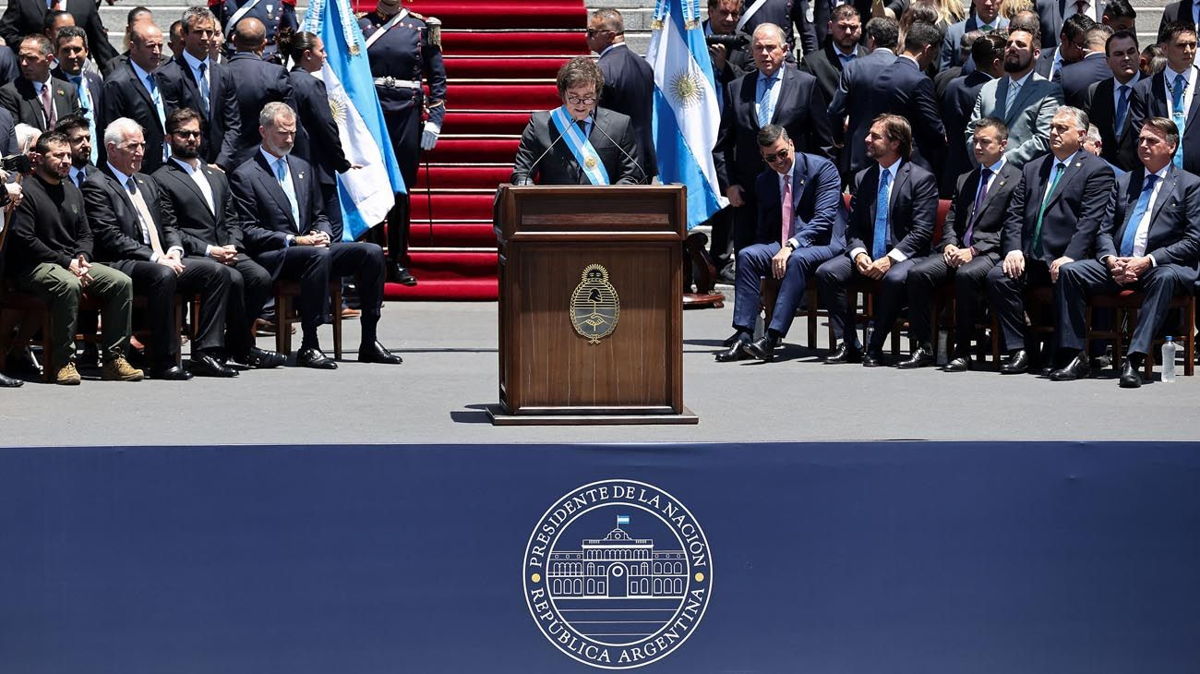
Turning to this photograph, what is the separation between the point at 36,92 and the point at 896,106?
184 inches

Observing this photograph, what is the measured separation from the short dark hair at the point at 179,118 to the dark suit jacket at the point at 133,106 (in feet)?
2.40

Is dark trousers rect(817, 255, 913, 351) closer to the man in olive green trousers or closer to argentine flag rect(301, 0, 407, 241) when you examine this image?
argentine flag rect(301, 0, 407, 241)

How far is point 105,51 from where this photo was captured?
12.1 m

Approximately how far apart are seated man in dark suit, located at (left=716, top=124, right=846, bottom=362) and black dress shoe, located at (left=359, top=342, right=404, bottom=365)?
1.66 meters

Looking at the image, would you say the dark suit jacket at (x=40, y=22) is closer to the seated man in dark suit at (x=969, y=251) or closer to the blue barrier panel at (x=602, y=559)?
the seated man in dark suit at (x=969, y=251)

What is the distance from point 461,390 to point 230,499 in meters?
2.13

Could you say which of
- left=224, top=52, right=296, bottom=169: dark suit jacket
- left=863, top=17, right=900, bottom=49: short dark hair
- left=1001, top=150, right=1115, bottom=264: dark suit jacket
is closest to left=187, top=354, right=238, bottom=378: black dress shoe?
left=224, top=52, right=296, bottom=169: dark suit jacket

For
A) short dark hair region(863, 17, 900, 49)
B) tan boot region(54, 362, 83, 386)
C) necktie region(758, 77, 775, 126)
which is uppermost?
short dark hair region(863, 17, 900, 49)

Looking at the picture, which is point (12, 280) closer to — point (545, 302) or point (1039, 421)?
point (545, 302)

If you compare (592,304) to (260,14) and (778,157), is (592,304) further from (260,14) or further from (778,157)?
(260,14)

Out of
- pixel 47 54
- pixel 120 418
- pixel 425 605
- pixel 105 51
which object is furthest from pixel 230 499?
pixel 105 51

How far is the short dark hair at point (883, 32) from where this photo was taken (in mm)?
10570

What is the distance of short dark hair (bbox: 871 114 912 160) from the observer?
9477mm

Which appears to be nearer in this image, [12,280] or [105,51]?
[12,280]
